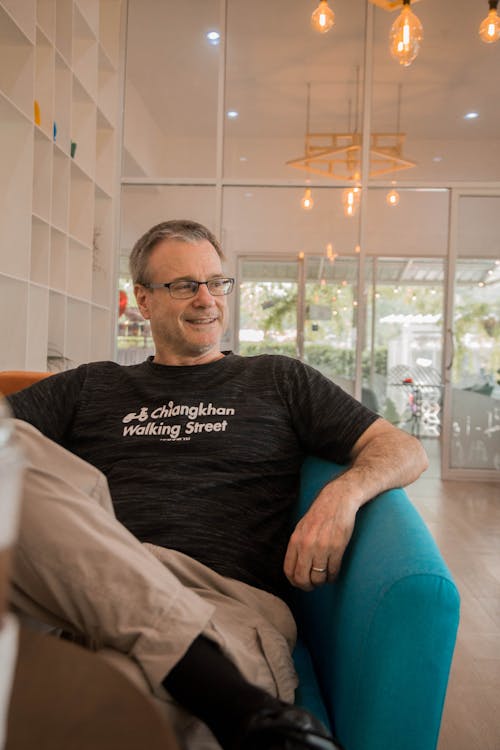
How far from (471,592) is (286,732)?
2.36 m

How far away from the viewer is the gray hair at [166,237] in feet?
6.14

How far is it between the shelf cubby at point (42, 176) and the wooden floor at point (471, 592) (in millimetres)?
2762

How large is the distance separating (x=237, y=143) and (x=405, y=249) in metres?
1.57

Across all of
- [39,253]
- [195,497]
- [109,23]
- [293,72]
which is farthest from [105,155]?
[195,497]

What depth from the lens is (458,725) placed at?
172cm

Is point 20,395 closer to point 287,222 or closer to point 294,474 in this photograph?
point 294,474

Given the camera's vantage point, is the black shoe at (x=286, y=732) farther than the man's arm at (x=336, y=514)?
No

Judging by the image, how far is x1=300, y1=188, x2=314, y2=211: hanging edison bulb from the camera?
5254mm

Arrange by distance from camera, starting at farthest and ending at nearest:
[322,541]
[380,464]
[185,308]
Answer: [185,308] → [380,464] → [322,541]

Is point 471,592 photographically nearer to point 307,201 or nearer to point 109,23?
point 307,201

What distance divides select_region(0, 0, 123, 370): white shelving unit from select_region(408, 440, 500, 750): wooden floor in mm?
2433

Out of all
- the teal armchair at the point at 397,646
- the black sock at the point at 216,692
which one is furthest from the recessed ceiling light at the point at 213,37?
the black sock at the point at 216,692

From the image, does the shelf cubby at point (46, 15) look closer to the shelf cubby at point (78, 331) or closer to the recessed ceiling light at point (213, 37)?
the shelf cubby at point (78, 331)

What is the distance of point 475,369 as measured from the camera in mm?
5453
